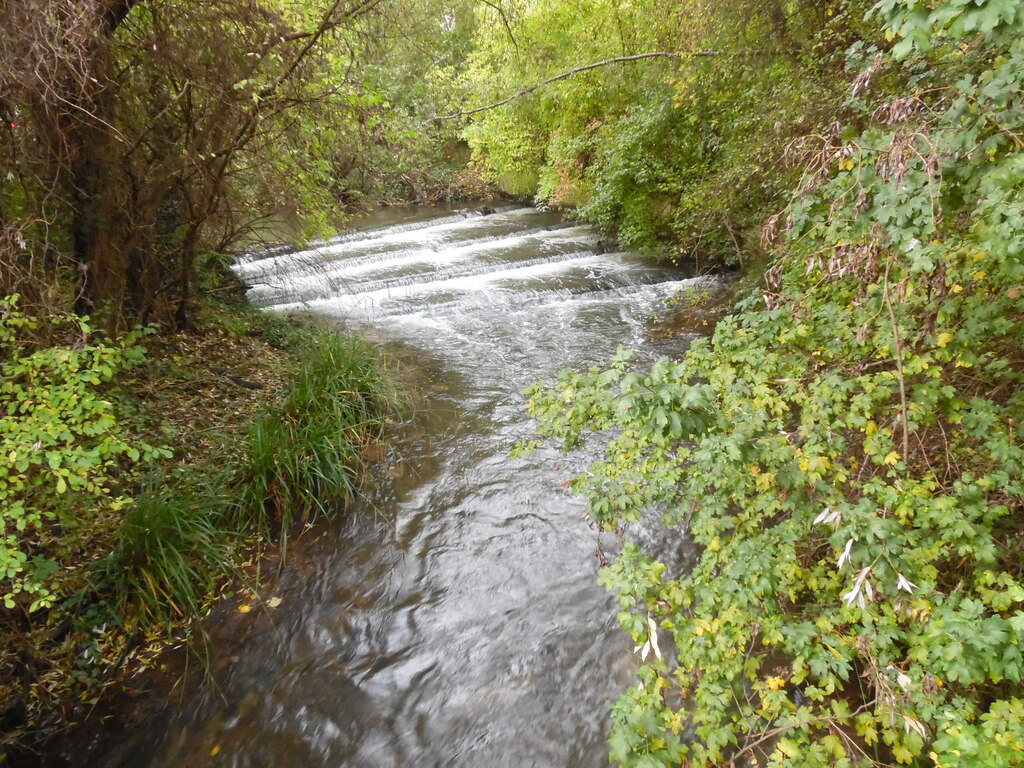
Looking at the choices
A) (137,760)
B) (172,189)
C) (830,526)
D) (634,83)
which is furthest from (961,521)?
(634,83)

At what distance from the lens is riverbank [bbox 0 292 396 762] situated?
9.12 ft

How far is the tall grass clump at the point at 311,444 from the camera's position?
4344 mm

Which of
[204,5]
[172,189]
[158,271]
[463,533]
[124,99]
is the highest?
[204,5]

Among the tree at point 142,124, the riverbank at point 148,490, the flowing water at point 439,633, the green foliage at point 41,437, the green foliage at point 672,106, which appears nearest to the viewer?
the green foliage at point 41,437

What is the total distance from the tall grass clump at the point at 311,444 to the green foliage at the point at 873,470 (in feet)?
7.96

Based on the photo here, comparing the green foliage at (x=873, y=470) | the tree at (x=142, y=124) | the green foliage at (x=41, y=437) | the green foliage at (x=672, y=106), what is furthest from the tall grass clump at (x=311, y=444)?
the green foliage at (x=672, y=106)

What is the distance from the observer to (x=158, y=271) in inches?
230

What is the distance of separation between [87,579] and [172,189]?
3.45 metres

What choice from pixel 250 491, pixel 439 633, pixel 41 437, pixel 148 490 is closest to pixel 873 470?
pixel 439 633

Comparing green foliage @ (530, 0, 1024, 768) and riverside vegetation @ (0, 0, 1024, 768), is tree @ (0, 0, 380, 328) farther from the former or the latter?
green foliage @ (530, 0, 1024, 768)

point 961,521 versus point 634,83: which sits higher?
point 634,83

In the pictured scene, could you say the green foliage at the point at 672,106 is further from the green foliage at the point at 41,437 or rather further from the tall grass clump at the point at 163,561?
the tall grass clump at the point at 163,561

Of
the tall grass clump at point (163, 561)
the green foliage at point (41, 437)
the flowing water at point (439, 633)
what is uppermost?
the green foliage at point (41, 437)

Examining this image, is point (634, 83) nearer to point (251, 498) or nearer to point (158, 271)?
point (158, 271)
